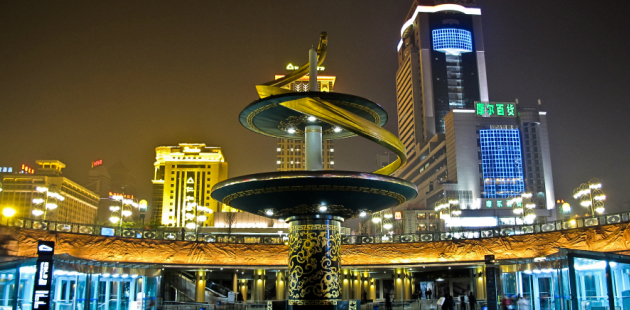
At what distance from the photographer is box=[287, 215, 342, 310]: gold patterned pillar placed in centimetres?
1883

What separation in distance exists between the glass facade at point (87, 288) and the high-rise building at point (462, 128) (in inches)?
2097

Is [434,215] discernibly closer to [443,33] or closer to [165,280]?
[443,33]

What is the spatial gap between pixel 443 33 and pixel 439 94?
15.4 metres

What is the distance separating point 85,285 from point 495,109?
9186 centimetres

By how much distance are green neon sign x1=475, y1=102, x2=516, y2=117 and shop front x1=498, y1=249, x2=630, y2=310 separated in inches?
3288

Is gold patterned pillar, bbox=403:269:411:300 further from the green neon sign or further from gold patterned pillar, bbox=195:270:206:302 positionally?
the green neon sign

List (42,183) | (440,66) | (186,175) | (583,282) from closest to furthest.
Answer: (583,282) < (42,183) < (440,66) < (186,175)

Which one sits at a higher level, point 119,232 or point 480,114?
point 480,114

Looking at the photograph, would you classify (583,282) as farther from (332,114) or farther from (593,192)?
(593,192)

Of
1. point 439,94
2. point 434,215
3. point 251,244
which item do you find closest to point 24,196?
point 434,215

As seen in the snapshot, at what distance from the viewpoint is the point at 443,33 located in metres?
134

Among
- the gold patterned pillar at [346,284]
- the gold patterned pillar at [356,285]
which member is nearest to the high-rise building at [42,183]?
the gold patterned pillar at [356,285]

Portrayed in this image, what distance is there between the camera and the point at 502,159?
100812 mm

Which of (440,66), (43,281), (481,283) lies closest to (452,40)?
(440,66)
